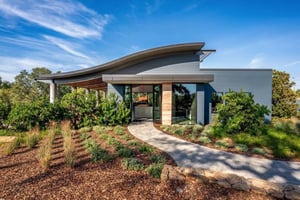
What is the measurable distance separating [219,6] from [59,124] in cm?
1095

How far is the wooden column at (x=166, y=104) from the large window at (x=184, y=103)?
546 millimetres

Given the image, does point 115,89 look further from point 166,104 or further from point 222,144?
point 222,144

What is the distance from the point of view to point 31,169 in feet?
13.6

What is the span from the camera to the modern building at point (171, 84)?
441 inches

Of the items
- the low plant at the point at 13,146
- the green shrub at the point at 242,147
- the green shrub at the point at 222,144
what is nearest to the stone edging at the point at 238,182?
the green shrub at the point at 242,147

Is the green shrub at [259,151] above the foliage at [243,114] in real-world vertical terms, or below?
below

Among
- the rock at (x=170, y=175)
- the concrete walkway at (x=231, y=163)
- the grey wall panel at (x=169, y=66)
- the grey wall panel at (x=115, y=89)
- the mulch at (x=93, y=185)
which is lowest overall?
the concrete walkway at (x=231, y=163)

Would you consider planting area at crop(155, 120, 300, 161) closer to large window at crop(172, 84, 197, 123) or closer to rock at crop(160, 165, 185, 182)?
large window at crop(172, 84, 197, 123)

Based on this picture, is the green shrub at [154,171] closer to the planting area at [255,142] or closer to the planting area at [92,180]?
the planting area at [92,180]

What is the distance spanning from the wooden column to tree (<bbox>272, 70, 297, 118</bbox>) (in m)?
10.4

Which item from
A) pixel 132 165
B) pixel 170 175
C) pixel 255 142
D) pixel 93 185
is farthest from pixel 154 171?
pixel 255 142

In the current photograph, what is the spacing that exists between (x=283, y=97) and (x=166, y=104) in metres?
11.3

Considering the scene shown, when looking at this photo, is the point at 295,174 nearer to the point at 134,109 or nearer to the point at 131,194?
the point at 131,194

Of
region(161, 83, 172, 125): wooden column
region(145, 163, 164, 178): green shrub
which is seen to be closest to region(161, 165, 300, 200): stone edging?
region(145, 163, 164, 178): green shrub
